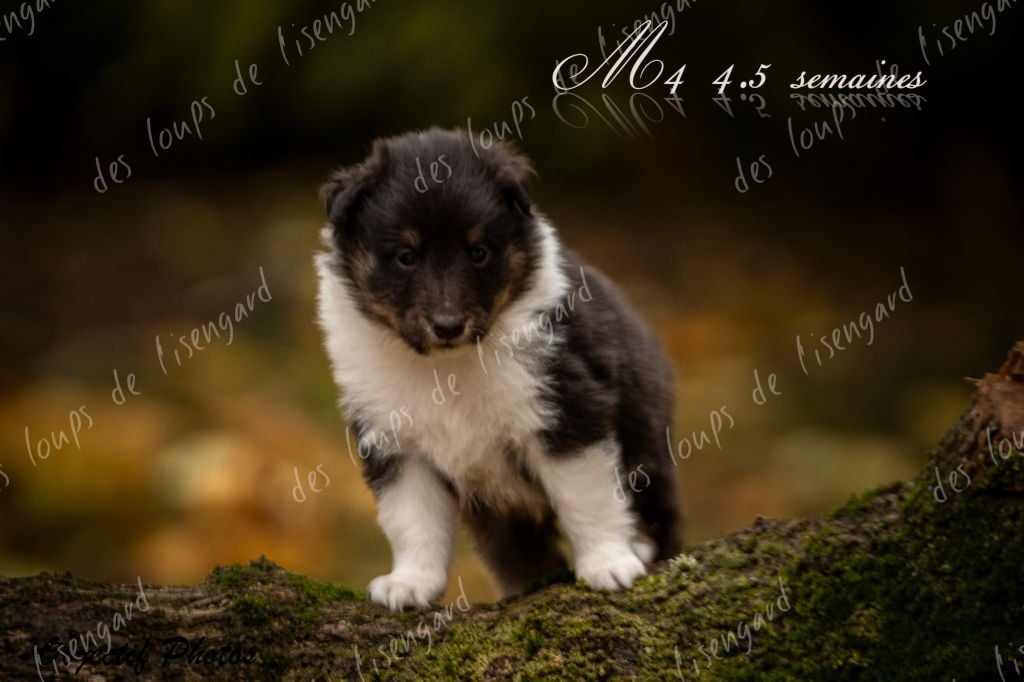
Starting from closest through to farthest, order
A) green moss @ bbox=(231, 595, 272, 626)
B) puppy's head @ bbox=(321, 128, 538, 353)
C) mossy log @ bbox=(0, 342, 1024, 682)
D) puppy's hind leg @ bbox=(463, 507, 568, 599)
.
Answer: mossy log @ bbox=(0, 342, 1024, 682) < green moss @ bbox=(231, 595, 272, 626) < puppy's head @ bbox=(321, 128, 538, 353) < puppy's hind leg @ bbox=(463, 507, 568, 599)

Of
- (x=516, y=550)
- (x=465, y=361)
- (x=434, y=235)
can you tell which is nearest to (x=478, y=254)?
(x=434, y=235)

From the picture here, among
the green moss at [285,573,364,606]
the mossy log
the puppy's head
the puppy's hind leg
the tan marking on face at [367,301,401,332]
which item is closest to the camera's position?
the mossy log

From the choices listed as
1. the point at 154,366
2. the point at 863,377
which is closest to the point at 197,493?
the point at 154,366

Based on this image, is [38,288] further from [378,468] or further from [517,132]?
[378,468]

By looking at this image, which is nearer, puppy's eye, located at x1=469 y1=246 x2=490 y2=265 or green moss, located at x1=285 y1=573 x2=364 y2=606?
green moss, located at x1=285 y1=573 x2=364 y2=606

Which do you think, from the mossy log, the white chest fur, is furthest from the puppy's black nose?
the mossy log

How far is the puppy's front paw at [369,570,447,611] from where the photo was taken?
12.7 feet

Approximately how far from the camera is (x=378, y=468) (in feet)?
13.6

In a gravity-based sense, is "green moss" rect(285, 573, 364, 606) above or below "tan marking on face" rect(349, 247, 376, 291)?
below

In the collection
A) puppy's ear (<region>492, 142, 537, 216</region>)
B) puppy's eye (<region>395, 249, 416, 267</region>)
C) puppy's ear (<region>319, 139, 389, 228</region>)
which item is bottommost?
puppy's eye (<region>395, 249, 416, 267</region>)

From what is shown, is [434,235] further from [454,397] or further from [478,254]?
[454,397]

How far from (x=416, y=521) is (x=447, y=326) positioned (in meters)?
0.83

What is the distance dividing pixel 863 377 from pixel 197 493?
4.45m

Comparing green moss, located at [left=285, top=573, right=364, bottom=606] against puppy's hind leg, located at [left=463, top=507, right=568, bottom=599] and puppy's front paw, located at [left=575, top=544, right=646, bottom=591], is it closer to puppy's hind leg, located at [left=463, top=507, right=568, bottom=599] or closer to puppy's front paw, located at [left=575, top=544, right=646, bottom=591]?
puppy's front paw, located at [left=575, top=544, right=646, bottom=591]
